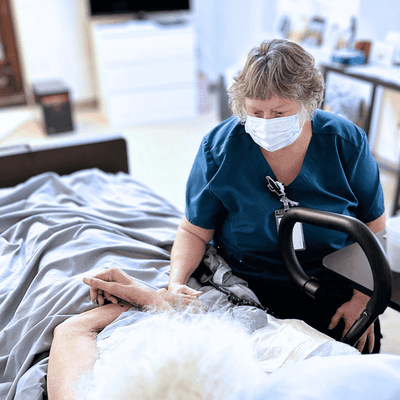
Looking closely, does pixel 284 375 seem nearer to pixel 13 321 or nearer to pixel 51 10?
pixel 13 321

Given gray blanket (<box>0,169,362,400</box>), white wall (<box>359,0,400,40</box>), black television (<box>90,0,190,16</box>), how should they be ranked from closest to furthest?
gray blanket (<box>0,169,362,400</box>), white wall (<box>359,0,400,40</box>), black television (<box>90,0,190,16</box>)

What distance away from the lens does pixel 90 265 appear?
133cm

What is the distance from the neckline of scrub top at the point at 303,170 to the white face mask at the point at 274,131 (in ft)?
0.16

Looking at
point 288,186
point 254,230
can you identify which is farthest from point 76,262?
point 288,186

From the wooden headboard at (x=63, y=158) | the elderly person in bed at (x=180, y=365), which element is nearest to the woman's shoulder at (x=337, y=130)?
the elderly person in bed at (x=180, y=365)

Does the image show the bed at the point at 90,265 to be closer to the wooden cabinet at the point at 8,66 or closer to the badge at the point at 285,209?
the badge at the point at 285,209

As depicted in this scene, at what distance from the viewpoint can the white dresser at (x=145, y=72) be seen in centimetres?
393

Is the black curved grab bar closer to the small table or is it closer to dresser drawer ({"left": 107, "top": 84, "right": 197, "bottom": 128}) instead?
the small table

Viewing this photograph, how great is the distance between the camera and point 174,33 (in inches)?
157

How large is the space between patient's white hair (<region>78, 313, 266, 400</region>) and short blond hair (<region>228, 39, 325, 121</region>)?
631 millimetres

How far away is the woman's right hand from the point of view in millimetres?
1100

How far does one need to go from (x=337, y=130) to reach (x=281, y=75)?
0.24 meters

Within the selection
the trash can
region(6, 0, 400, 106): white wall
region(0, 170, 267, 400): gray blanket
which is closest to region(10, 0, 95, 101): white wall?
region(6, 0, 400, 106): white wall

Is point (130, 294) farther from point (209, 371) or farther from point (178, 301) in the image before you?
point (209, 371)
